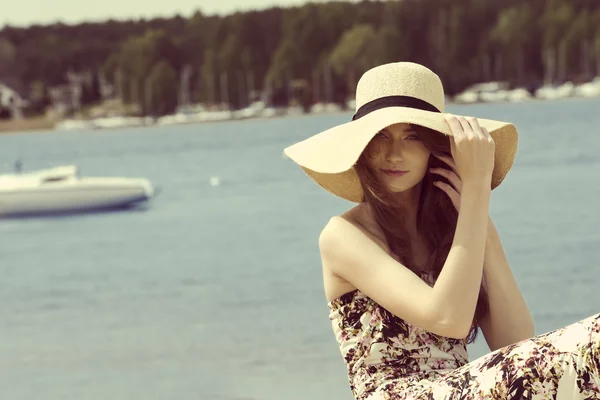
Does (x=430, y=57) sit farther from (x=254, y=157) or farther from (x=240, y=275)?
(x=240, y=275)

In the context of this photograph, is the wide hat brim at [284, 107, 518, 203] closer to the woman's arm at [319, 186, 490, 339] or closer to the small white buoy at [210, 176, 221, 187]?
the woman's arm at [319, 186, 490, 339]

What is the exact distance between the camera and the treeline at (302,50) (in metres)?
107

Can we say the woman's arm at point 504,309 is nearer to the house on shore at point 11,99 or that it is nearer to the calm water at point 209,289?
the calm water at point 209,289

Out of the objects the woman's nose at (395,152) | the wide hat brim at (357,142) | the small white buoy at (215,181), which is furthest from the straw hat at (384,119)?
the small white buoy at (215,181)

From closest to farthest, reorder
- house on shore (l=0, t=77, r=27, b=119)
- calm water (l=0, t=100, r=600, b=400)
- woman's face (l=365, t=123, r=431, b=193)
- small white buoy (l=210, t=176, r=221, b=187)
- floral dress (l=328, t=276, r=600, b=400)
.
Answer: floral dress (l=328, t=276, r=600, b=400) → woman's face (l=365, t=123, r=431, b=193) → calm water (l=0, t=100, r=600, b=400) → small white buoy (l=210, t=176, r=221, b=187) → house on shore (l=0, t=77, r=27, b=119)

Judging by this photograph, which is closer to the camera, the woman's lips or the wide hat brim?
the wide hat brim

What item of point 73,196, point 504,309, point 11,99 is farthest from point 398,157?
point 11,99

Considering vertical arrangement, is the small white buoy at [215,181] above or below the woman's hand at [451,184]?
below

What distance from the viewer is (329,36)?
118 metres

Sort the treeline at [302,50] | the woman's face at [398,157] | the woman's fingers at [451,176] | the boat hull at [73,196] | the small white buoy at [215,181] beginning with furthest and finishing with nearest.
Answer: the treeline at [302,50]
the small white buoy at [215,181]
the boat hull at [73,196]
the woman's fingers at [451,176]
the woman's face at [398,157]

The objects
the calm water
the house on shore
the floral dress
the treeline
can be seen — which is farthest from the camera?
the house on shore

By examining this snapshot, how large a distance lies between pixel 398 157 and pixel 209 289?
10675mm

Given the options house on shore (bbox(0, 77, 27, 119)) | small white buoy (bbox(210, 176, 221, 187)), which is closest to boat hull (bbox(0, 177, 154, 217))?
→ small white buoy (bbox(210, 176, 221, 187))

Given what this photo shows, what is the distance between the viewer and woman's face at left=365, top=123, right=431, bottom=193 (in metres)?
2.89
